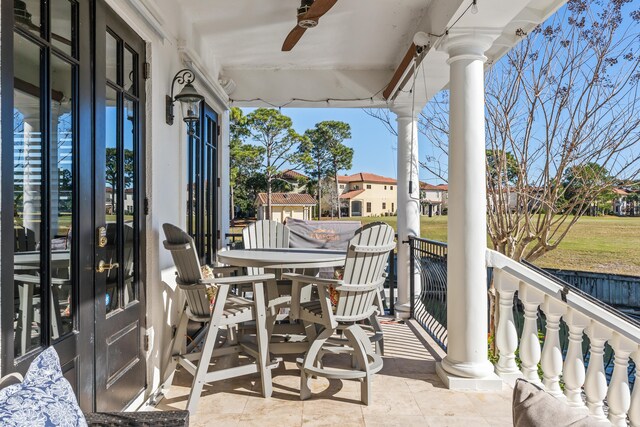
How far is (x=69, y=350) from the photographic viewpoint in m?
1.76

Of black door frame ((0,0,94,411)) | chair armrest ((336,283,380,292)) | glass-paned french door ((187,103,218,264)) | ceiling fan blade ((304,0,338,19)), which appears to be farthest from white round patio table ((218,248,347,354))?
ceiling fan blade ((304,0,338,19))

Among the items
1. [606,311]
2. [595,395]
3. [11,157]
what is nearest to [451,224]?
[606,311]

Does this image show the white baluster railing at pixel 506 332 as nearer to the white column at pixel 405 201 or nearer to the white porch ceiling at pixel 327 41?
the white porch ceiling at pixel 327 41

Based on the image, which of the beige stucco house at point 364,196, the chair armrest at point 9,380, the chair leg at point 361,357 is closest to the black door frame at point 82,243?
the chair armrest at point 9,380

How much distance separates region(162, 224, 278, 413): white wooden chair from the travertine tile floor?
0.14m

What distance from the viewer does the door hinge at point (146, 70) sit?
2.57m

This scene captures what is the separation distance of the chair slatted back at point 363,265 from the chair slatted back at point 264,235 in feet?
4.37

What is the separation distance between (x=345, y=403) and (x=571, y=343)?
50.6 inches

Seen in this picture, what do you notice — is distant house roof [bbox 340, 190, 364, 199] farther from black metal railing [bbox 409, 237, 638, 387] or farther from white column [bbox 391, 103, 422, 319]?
black metal railing [bbox 409, 237, 638, 387]

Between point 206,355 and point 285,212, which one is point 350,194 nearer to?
point 285,212

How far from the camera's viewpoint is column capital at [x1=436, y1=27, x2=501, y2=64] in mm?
A: 2809

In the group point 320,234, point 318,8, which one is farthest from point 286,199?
point 318,8

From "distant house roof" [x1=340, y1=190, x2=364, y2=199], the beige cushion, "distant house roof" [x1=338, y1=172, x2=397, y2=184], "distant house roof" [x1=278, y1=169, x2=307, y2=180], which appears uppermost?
"distant house roof" [x1=338, y1=172, x2=397, y2=184]

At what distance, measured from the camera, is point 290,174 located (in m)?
20.3
